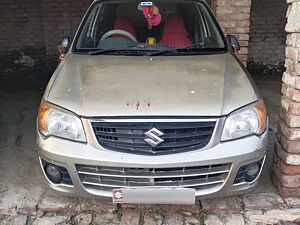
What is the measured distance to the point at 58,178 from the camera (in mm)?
2627

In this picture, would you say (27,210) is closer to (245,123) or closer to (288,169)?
(245,123)

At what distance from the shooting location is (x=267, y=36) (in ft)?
24.0

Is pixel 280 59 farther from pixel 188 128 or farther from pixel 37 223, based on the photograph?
pixel 37 223

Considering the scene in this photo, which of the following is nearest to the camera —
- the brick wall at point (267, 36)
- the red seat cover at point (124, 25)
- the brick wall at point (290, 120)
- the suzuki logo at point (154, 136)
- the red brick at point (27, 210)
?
the suzuki logo at point (154, 136)

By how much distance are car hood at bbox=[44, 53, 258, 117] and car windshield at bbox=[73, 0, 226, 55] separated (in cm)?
19

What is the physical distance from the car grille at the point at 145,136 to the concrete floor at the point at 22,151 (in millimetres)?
1061

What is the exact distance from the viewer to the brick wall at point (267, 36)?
7141 millimetres

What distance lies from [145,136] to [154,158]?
163mm

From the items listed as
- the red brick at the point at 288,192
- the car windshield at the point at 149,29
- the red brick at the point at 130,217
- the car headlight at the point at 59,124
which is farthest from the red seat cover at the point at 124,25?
the red brick at the point at 288,192

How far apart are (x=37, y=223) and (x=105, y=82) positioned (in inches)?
50.0

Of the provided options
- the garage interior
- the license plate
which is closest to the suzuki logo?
the license plate

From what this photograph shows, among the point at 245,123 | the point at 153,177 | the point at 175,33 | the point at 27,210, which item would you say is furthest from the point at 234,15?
the point at 27,210

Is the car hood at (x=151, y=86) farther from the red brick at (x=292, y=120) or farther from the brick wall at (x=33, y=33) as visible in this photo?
the brick wall at (x=33, y=33)

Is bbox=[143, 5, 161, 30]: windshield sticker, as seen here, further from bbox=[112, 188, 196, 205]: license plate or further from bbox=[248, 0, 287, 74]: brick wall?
bbox=[248, 0, 287, 74]: brick wall
